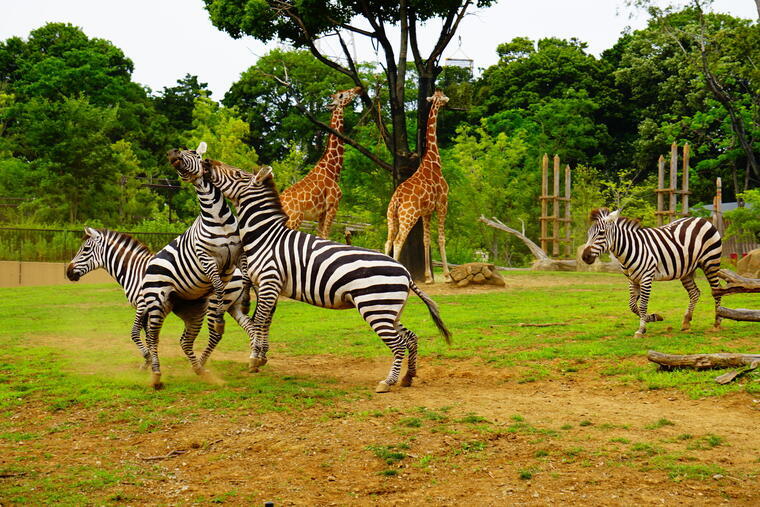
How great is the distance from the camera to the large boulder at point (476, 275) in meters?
19.3

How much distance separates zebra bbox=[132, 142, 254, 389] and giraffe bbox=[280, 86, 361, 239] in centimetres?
903

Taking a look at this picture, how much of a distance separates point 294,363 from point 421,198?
32.0ft

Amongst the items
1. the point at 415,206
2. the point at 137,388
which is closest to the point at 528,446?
the point at 137,388

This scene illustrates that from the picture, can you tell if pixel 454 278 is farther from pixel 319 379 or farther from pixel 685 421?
pixel 685 421

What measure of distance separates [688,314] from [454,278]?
839cm

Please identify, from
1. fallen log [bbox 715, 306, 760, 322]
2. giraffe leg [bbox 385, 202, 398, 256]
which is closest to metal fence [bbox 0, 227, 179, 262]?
giraffe leg [bbox 385, 202, 398, 256]

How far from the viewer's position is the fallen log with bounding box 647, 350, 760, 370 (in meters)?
7.99

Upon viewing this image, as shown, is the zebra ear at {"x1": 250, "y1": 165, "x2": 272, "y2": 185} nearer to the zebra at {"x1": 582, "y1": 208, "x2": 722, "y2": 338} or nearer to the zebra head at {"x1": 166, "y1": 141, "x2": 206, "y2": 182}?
the zebra head at {"x1": 166, "y1": 141, "x2": 206, "y2": 182}

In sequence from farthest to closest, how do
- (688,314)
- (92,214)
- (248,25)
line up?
(92,214)
(248,25)
(688,314)

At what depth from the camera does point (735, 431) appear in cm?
628

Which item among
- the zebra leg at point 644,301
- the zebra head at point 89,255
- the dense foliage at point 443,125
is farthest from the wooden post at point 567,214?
the zebra head at point 89,255

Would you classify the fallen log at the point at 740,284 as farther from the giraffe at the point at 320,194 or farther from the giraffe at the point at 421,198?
the giraffe at the point at 320,194

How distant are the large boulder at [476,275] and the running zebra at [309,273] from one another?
10775 mm

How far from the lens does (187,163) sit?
838 cm
